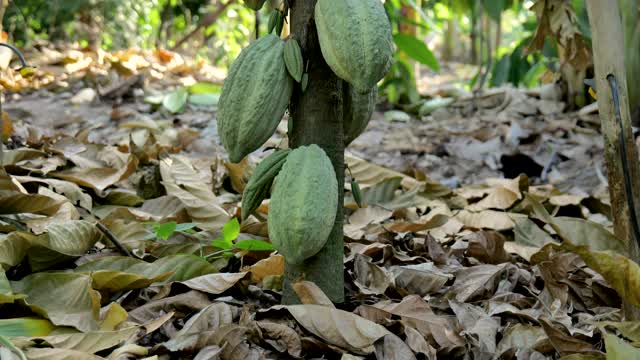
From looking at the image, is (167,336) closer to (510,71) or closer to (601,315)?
(601,315)

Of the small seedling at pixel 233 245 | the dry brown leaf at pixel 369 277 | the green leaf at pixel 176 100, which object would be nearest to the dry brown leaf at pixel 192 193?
the small seedling at pixel 233 245

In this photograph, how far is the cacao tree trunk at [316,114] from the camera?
0.99m

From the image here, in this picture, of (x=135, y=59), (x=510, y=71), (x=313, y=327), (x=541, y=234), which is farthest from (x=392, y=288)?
(x=135, y=59)

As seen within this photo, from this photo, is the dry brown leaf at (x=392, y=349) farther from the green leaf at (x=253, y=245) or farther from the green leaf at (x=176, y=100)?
the green leaf at (x=176, y=100)

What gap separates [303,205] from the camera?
922mm

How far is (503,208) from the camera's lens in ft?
6.15

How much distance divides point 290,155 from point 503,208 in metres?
1.04

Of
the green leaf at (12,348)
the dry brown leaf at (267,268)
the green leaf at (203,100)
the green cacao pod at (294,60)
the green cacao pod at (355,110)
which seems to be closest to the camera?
the green leaf at (12,348)

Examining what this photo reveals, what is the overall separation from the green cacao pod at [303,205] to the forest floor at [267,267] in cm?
9

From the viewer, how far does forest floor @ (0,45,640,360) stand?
977 millimetres

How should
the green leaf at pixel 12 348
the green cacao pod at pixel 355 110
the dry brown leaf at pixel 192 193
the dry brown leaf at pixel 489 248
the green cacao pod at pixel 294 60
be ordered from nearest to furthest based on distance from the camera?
the green leaf at pixel 12 348 < the green cacao pod at pixel 294 60 < the green cacao pod at pixel 355 110 < the dry brown leaf at pixel 489 248 < the dry brown leaf at pixel 192 193

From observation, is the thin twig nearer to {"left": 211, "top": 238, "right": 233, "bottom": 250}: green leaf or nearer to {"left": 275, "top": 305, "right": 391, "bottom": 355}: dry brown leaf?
{"left": 211, "top": 238, "right": 233, "bottom": 250}: green leaf

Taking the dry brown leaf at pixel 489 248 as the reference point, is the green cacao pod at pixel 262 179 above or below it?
above

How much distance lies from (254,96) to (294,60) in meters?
0.07
